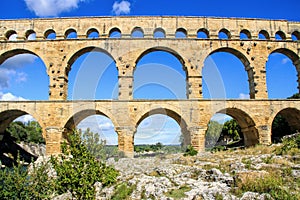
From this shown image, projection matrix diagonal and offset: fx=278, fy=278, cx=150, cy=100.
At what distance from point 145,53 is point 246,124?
9.34m

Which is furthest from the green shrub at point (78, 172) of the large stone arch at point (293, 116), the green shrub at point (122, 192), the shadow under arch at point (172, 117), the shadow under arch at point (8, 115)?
the large stone arch at point (293, 116)

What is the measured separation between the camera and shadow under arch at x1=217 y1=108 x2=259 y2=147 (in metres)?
19.9

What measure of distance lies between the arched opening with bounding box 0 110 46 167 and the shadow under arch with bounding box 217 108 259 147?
1502 centimetres

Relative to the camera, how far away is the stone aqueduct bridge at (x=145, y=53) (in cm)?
1909

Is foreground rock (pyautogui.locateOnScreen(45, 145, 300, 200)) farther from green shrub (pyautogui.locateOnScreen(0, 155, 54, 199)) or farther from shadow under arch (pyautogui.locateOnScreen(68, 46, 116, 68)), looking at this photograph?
shadow under arch (pyautogui.locateOnScreen(68, 46, 116, 68))

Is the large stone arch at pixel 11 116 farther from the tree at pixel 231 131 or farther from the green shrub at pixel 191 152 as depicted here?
the tree at pixel 231 131

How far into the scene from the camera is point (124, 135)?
18797 mm

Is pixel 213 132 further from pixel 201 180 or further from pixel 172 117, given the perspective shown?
pixel 201 180

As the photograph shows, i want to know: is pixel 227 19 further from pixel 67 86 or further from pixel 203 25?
pixel 67 86

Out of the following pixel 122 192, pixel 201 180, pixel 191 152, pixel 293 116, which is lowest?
pixel 122 192

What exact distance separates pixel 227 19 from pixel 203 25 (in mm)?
2006

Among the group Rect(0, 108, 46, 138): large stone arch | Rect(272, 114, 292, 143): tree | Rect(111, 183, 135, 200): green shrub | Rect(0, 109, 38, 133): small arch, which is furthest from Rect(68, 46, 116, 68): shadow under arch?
Rect(272, 114, 292, 143): tree

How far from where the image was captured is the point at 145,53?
69.9 feet

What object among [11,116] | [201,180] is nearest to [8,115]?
[11,116]
